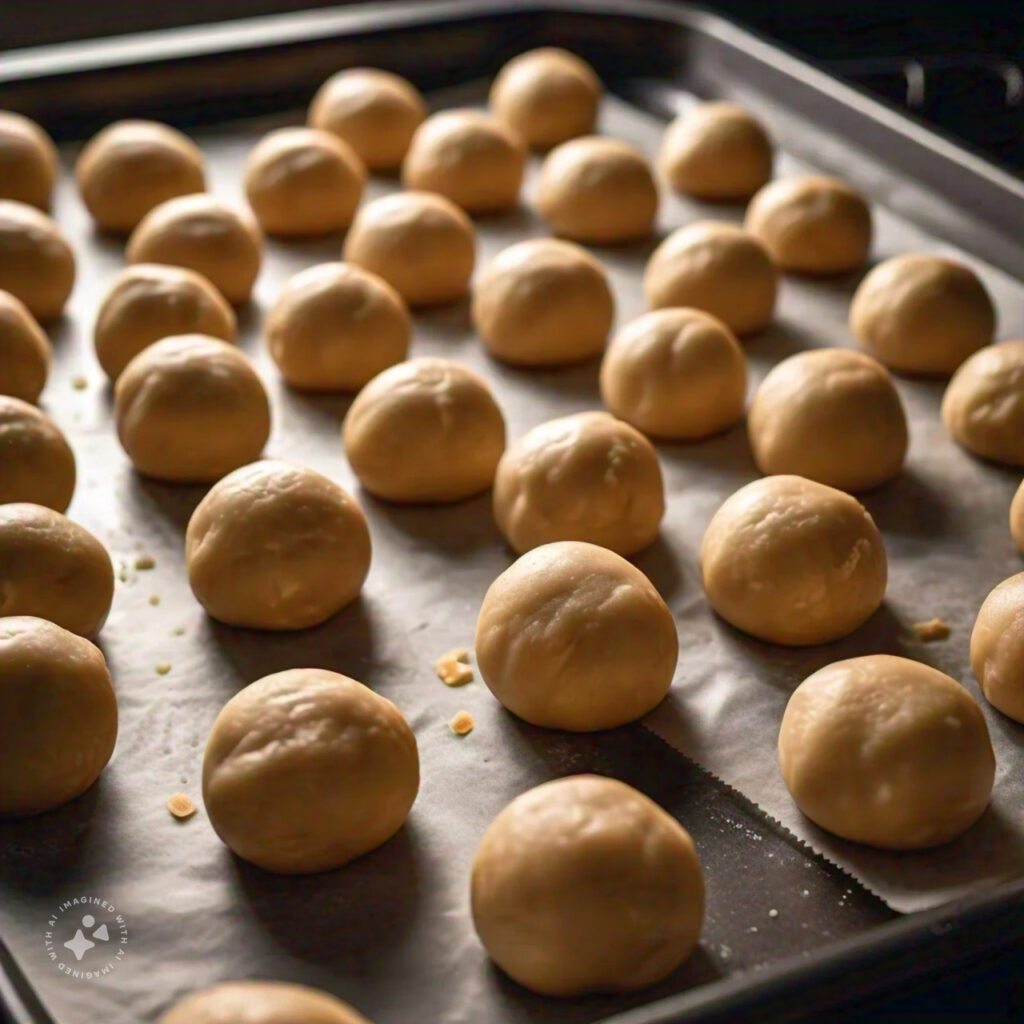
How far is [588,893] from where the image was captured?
1.37 m

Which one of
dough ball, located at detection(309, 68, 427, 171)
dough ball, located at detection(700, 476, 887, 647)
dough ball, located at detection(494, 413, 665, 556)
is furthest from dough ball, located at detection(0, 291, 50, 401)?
dough ball, located at detection(700, 476, 887, 647)

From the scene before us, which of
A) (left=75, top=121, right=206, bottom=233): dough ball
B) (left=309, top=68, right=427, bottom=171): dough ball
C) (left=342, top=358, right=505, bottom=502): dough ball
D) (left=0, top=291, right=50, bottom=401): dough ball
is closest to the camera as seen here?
(left=342, top=358, right=505, bottom=502): dough ball

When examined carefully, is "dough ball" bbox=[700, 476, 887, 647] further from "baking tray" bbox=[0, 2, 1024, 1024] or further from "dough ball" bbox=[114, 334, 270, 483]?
"dough ball" bbox=[114, 334, 270, 483]

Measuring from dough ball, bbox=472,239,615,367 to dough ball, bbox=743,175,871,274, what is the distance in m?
0.44

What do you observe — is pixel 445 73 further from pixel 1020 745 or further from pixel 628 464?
pixel 1020 745

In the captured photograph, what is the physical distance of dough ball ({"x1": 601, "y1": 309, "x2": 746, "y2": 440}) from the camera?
2.43m

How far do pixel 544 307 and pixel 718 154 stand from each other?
80 centimetres

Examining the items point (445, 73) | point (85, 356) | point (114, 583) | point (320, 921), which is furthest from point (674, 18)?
point (320, 921)

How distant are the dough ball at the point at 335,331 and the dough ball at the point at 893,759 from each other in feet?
3.90

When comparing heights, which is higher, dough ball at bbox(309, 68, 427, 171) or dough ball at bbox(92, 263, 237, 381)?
dough ball at bbox(309, 68, 427, 171)

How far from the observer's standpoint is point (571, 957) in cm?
138

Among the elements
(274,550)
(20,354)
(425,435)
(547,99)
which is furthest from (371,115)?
(274,550)

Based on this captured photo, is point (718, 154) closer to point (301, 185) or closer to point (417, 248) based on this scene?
point (417, 248)

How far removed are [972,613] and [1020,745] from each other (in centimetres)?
30
